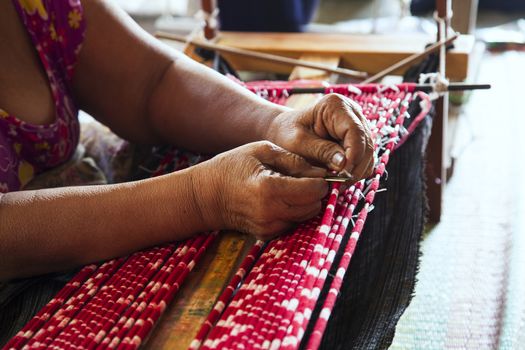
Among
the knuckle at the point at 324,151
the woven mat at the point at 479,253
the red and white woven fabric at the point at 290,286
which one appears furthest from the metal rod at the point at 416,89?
the woven mat at the point at 479,253

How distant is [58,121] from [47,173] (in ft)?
0.34

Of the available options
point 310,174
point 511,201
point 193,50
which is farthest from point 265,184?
point 511,201

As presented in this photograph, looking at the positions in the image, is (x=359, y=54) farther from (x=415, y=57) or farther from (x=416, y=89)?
(x=416, y=89)

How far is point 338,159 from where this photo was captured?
94 cm

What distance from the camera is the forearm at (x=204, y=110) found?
3.92 ft

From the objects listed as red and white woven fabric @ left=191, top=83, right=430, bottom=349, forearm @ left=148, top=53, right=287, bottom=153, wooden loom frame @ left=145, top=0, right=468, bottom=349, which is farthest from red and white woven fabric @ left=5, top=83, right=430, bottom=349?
wooden loom frame @ left=145, top=0, right=468, bottom=349

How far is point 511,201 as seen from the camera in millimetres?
1961

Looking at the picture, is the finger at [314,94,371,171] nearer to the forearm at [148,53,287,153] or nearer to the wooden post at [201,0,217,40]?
the forearm at [148,53,287,153]

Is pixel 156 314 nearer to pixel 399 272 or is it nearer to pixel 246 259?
pixel 246 259

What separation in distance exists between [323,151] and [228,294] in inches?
9.9

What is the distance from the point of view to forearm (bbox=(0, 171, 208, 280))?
3.16 ft

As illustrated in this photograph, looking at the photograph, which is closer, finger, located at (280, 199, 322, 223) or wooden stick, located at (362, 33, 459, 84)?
finger, located at (280, 199, 322, 223)

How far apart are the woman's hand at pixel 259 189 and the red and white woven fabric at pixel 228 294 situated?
0.03 m

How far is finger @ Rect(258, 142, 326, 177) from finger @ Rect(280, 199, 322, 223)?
0.05 m
